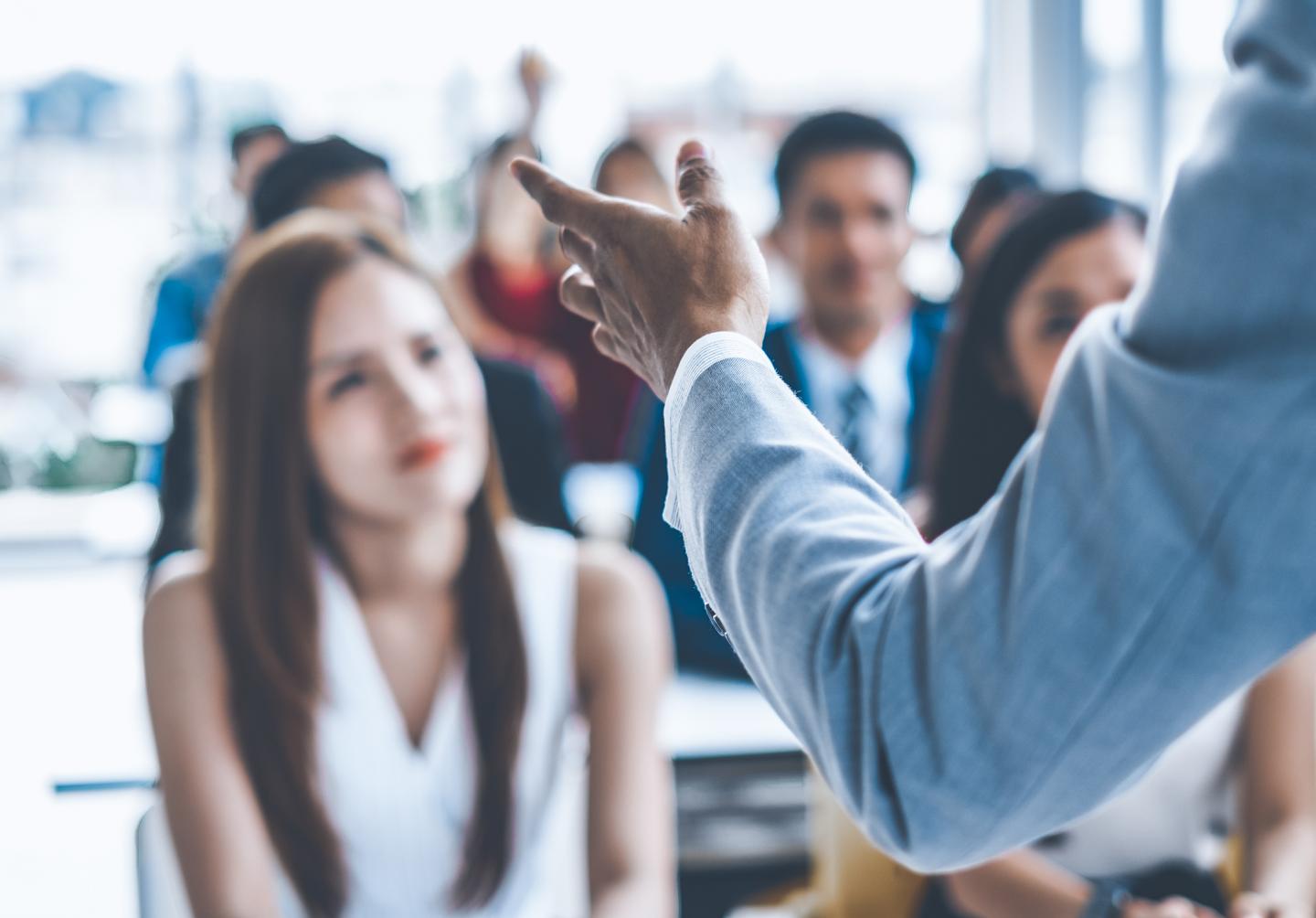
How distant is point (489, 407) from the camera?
228 centimetres

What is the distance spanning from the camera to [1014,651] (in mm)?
564

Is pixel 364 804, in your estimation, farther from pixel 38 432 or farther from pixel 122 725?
pixel 38 432

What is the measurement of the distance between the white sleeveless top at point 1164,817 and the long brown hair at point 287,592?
695mm

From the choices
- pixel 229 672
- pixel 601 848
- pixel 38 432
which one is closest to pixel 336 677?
pixel 229 672

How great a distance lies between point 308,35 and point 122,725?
3.23 m

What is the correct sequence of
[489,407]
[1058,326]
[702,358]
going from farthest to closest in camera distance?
[489,407], [1058,326], [702,358]

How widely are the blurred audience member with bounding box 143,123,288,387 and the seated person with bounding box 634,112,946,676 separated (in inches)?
61.4

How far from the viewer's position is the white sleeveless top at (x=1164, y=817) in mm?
1527

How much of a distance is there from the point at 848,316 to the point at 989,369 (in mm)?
888

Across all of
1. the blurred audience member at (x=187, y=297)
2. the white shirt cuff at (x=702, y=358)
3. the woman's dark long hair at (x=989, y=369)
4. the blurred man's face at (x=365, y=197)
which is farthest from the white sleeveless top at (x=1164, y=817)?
the blurred audience member at (x=187, y=297)

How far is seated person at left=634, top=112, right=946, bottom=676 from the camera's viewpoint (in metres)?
2.43

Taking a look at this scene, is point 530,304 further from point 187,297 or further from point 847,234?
point 847,234

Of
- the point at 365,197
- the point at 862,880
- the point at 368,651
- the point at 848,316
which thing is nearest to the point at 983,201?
the point at 848,316

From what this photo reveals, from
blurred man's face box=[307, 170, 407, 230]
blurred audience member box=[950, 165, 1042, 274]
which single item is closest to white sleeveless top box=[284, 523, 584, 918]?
blurred man's face box=[307, 170, 407, 230]
